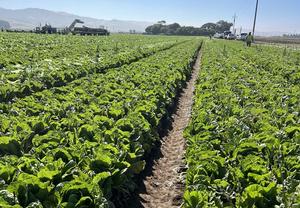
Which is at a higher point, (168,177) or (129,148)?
(129,148)

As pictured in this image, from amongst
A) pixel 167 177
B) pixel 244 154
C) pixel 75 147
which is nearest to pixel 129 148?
pixel 75 147

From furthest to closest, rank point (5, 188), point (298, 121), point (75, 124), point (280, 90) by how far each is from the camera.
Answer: point (280, 90)
point (298, 121)
point (75, 124)
point (5, 188)

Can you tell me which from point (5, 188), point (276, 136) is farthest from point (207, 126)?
point (5, 188)

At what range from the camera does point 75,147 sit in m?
5.77

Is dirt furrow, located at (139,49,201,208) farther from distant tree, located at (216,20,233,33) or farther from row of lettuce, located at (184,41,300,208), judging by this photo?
distant tree, located at (216,20,233,33)

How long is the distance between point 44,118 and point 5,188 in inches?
123

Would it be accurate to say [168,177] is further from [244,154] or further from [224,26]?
[224,26]

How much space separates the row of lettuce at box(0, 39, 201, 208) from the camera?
448cm

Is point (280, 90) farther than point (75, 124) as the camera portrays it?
Yes

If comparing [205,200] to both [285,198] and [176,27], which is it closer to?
[285,198]

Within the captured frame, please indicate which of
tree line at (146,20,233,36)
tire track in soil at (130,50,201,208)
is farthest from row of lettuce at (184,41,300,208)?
tree line at (146,20,233,36)

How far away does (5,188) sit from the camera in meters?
4.34

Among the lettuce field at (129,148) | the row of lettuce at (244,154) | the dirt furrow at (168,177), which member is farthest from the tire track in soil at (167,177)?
the row of lettuce at (244,154)

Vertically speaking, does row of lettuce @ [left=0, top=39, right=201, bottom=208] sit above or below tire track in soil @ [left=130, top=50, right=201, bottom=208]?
above
